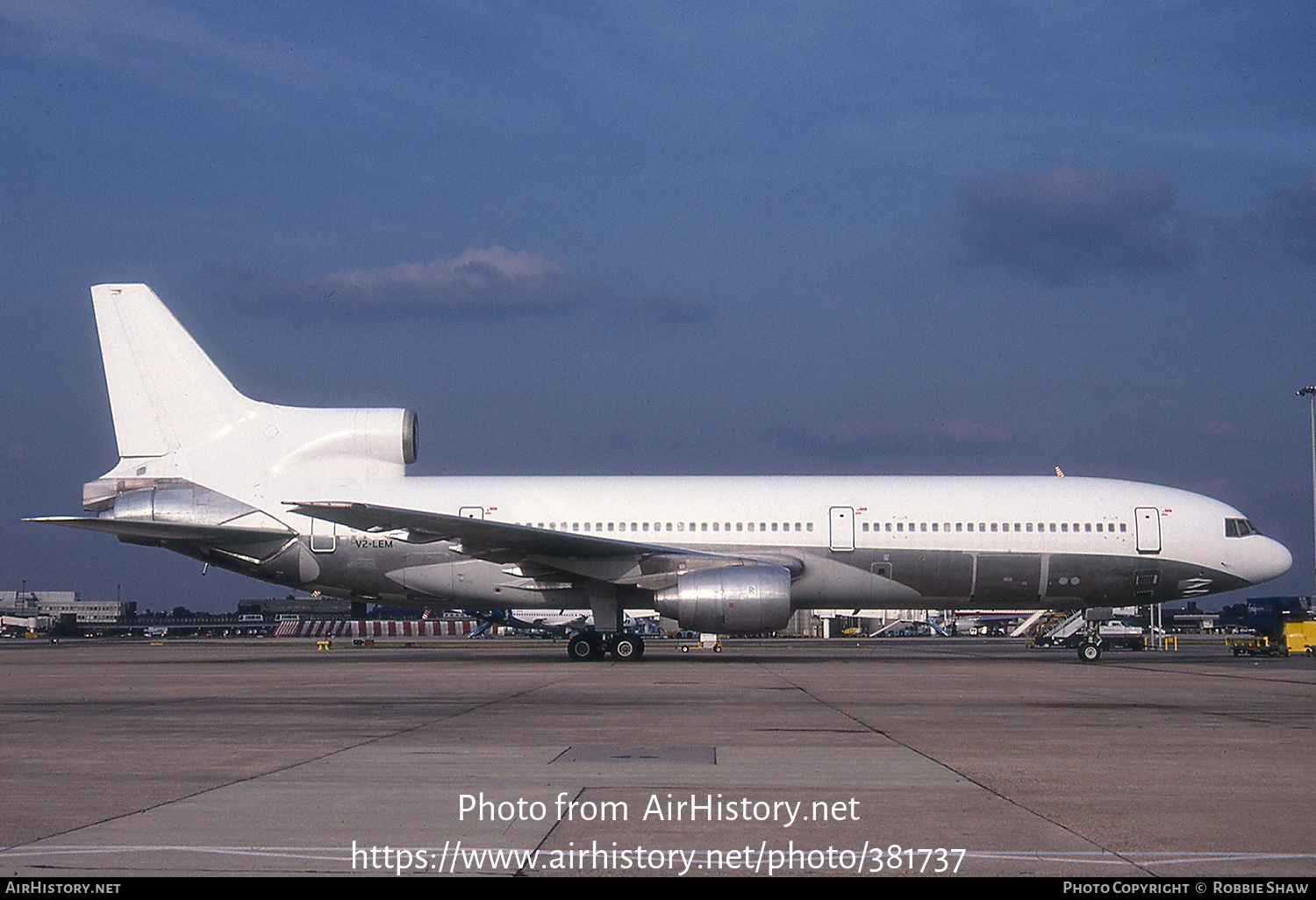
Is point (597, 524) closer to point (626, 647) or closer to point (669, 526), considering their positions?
point (669, 526)

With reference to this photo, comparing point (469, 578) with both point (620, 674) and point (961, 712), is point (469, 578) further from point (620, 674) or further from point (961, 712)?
point (961, 712)

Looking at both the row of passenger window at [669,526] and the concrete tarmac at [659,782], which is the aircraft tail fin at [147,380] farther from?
the concrete tarmac at [659,782]

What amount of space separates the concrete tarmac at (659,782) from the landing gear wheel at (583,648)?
28.5 ft

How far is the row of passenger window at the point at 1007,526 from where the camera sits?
2642cm

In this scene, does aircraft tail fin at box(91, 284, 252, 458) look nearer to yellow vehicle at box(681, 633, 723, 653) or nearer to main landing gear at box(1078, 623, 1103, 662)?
yellow vehicle at box(681, 633, 723, 653)

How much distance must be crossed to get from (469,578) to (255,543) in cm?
478

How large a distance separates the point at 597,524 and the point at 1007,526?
8.92m

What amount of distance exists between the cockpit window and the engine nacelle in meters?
10.7

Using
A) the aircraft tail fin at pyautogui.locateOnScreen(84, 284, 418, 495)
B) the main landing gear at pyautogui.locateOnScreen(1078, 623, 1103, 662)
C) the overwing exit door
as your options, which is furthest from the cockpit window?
the aircraft tail fin at pyautogui.locateOnScreen(84, 284, 418, 495)

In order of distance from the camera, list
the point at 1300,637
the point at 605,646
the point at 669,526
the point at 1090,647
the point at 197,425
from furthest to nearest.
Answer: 1. the point at 1300,637
2. the point at 1090,647
3. the point at 197,425
4. the point at 605,646
5. the point at 669,526

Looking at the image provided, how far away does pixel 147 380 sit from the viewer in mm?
27797

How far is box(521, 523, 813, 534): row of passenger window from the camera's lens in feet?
86.5

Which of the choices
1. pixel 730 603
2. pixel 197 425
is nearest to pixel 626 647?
pixel 730 603
